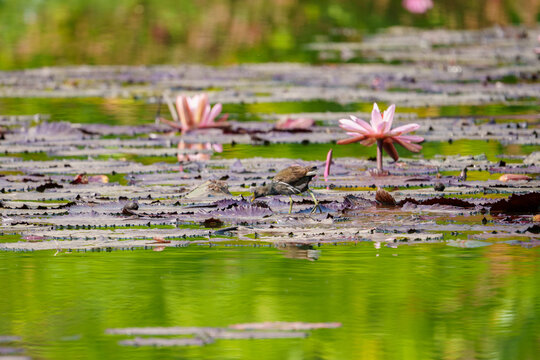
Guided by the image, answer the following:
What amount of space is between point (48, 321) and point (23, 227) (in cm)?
132

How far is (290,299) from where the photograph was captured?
3.95m

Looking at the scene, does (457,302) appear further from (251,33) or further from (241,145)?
(251,33)

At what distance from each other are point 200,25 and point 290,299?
15.7 meters

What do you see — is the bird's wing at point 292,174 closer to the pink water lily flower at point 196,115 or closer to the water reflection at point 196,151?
the water reflection at point 196,151

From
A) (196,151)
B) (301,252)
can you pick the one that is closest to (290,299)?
(301,252)

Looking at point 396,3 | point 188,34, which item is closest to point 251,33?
point 188,34

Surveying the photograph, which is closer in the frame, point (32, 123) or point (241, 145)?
point (241, 145)

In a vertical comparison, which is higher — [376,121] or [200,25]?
[200,25]

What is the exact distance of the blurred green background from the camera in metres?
15.4

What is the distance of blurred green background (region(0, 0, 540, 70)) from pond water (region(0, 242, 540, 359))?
31.1 ft

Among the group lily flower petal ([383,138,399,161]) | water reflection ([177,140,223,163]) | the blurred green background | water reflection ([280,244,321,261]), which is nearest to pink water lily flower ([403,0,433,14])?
the blurred green background

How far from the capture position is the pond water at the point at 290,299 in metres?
3.43

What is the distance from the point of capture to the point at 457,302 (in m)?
3.89

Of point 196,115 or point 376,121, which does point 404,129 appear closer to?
point 376,121
